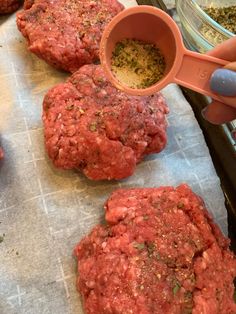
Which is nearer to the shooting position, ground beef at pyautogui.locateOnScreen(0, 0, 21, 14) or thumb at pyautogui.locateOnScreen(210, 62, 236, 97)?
thumb at pyautogui.locateOnScreen(210, 62, 236, 97)

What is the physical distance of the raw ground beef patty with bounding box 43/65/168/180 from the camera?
1608mm

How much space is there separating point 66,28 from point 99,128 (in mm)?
596

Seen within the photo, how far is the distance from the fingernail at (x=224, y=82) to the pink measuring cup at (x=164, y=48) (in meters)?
0.03

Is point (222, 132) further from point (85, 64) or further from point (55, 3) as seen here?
point (55, 3)

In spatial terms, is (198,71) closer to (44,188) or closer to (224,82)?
(224,82)

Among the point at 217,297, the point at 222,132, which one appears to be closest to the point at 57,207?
the point at 217,297

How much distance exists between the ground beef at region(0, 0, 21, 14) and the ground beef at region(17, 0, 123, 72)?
7.5 inches

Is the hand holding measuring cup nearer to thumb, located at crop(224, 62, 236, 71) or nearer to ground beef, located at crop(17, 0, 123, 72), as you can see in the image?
thumb, located at crop(224, 62, 236, 71)

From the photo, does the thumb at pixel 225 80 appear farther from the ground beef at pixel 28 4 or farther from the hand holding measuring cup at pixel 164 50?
the ground beef at pixel 28 4

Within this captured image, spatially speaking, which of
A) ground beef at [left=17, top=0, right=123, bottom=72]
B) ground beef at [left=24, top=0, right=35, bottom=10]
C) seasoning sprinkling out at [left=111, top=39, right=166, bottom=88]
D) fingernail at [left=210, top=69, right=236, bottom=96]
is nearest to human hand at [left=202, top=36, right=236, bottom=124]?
fingernail at [left=210, top=69, right=236, bottom=96]

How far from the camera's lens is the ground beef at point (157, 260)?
1291mm

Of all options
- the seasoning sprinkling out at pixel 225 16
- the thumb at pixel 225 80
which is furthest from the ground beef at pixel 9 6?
the thumb at pixel 225 80

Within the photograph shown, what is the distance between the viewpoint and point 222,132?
6.19 feet

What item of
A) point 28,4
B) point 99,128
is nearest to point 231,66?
point 99,128
